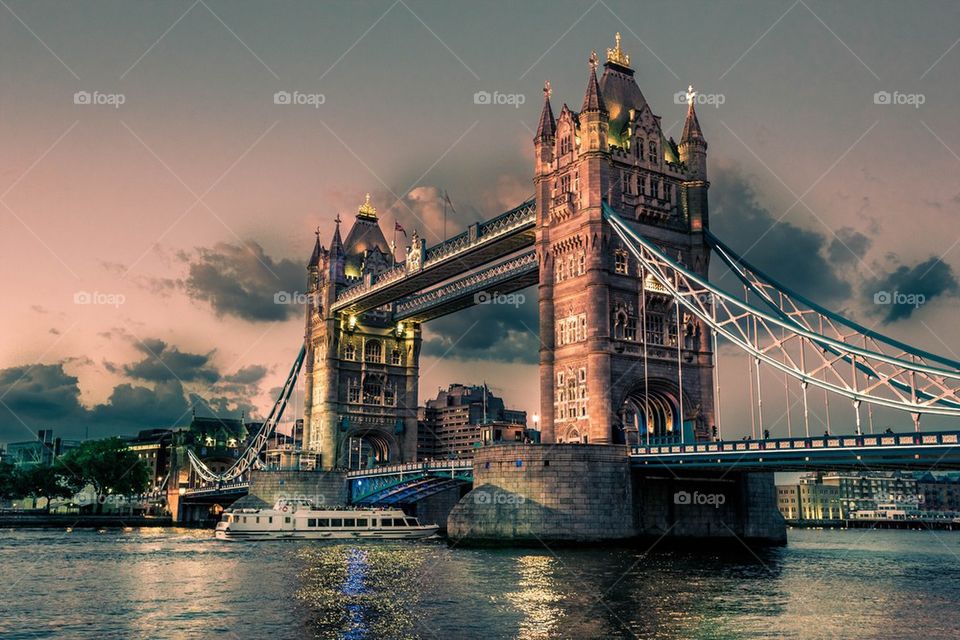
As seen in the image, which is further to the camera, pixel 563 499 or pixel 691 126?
pixel 691 126

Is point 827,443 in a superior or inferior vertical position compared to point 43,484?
Answer: superior

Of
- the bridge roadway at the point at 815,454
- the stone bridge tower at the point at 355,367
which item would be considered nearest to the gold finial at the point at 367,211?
the stone bridge tower at the point at 355,367

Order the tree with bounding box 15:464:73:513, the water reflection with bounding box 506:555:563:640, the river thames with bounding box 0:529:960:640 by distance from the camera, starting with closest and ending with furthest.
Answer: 1. the water reflection with bounding box 506:555:563:640
2. the river thames with bounding box 0:529:960:640
3. the tree with bounding box 15:464:73:513

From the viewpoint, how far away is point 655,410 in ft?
240

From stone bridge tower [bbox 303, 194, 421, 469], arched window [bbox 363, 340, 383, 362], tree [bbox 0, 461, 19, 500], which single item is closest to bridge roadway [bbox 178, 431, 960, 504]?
stone bridge tower [bbox 303, 194, 421, 469]

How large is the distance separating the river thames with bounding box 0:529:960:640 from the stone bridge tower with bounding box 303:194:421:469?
51033mm

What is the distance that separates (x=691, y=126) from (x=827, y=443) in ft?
107

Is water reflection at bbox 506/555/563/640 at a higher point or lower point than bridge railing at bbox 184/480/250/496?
lower

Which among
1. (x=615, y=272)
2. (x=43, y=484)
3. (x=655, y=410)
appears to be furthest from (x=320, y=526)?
(x=43, y=484)

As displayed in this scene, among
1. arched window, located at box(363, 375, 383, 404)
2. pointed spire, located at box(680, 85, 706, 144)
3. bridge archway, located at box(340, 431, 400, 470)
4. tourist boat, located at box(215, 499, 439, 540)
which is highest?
pointed spire, located at box(680, 85, 706, 144)

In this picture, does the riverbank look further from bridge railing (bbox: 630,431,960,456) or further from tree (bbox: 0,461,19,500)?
bridge railing (bbox: 630,431,960,456)

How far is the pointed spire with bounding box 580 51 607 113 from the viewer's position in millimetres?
69938

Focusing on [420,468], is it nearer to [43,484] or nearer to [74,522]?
[74,522]

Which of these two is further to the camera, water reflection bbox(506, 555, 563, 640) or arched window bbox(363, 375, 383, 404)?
arched window bbox(363, 375, 383, 404)
